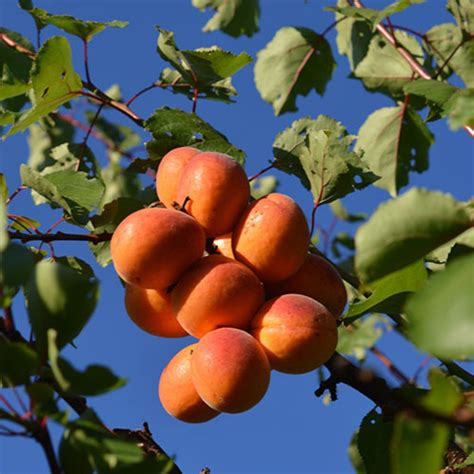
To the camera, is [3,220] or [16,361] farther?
[3,220]

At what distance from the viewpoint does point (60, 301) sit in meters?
0.83

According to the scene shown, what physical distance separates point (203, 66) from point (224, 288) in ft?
2.35

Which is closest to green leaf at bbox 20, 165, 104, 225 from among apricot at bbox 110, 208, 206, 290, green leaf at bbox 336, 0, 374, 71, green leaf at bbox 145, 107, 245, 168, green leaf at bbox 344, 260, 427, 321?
green leaf at bbox 145, 107, 245, 168

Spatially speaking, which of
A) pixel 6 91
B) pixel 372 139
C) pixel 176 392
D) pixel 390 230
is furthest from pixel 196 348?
pixel 372 139

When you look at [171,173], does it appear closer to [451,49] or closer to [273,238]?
[273,238]

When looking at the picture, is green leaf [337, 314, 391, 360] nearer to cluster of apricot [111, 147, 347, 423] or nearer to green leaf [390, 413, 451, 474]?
cluster of apricot [111, 147, 347, 423]

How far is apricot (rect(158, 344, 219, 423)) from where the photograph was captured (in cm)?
127

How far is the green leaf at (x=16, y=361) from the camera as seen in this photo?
2.45ft

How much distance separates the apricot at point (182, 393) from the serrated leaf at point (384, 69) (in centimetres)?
144

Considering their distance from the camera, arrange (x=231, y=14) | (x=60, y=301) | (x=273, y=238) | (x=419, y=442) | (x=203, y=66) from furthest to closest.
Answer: (x=231, y=14) → (x=203, y=66) → (x=273, y=238) → (x=60, y=301) → (x=419, y=442)

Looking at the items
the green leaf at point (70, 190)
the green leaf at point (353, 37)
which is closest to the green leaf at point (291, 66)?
the green leaf at point (353, 37)

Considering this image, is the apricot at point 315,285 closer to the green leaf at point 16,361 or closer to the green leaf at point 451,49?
the green leaf at point 16,361

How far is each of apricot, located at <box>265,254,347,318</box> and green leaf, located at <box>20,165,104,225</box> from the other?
43cm

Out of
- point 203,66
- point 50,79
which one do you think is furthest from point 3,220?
point 203,66
